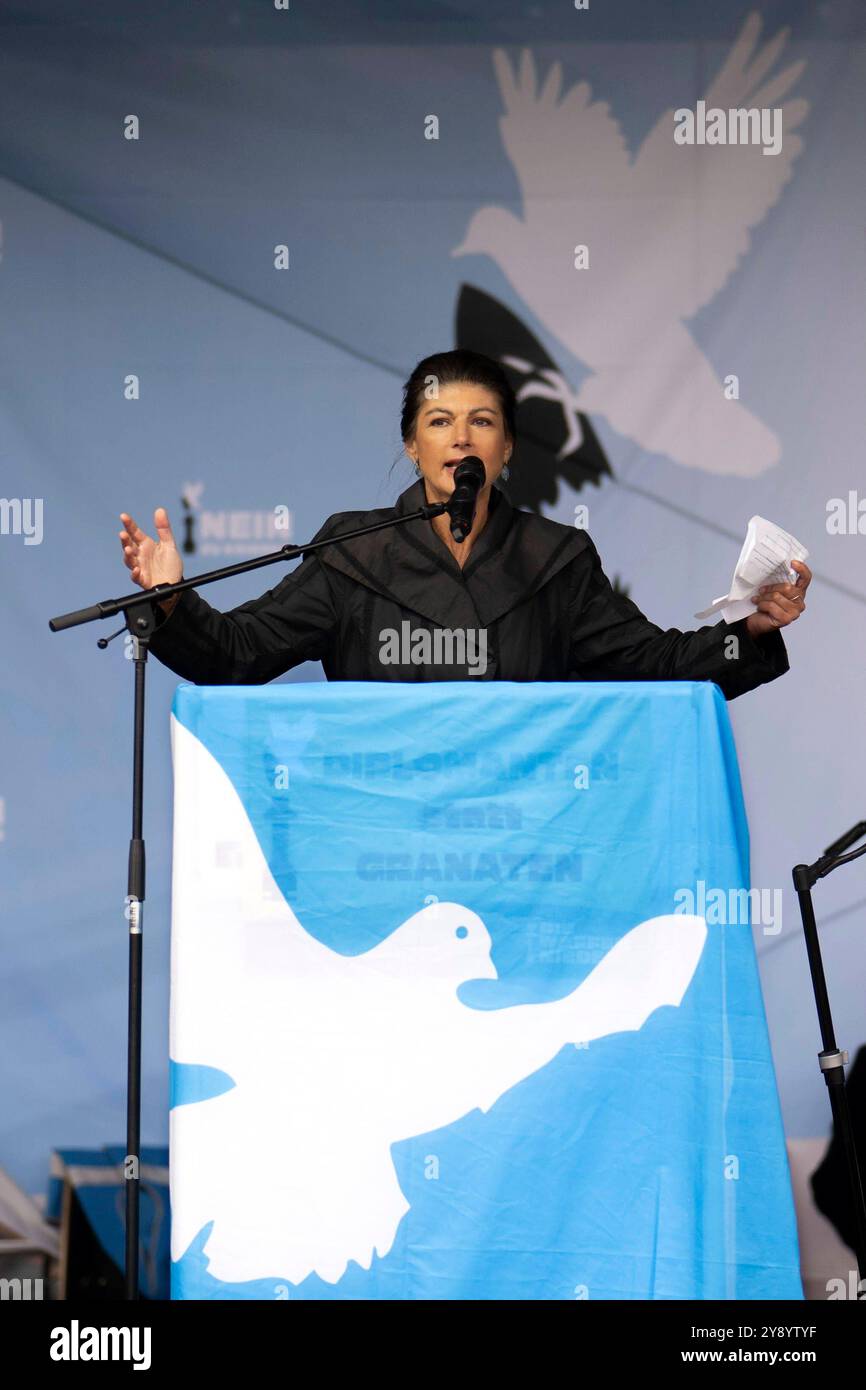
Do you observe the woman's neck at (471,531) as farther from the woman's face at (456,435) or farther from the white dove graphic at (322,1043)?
the white dove graphic at (322,1043)

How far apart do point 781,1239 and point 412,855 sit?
0.73 m

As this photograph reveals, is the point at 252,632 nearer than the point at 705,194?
Yes

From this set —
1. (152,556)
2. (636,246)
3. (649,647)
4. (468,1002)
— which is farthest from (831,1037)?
(636,246)

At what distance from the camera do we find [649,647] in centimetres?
277

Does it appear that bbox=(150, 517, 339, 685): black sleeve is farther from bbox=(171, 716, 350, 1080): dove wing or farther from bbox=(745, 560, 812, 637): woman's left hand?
bbox=(745, 560, 812, 637): woman's left hand

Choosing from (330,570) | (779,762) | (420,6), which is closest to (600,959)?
(330,570)

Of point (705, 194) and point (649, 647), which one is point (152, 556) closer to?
point (649, 647)

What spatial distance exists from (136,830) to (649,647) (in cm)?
99

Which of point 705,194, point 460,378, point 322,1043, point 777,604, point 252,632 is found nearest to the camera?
point 322,1043

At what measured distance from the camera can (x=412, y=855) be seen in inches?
87.0

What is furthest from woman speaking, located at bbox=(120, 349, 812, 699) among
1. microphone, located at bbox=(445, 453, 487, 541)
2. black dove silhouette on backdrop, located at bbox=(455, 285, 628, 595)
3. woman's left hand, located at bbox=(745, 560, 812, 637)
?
black dove silhouette on backdrop, located at bbox=(455, 285, 628, 595)

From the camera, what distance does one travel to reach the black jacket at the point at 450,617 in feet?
9.00

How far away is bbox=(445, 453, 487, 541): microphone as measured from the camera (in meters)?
2.39

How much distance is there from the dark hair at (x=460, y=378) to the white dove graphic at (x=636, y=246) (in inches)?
34.6
